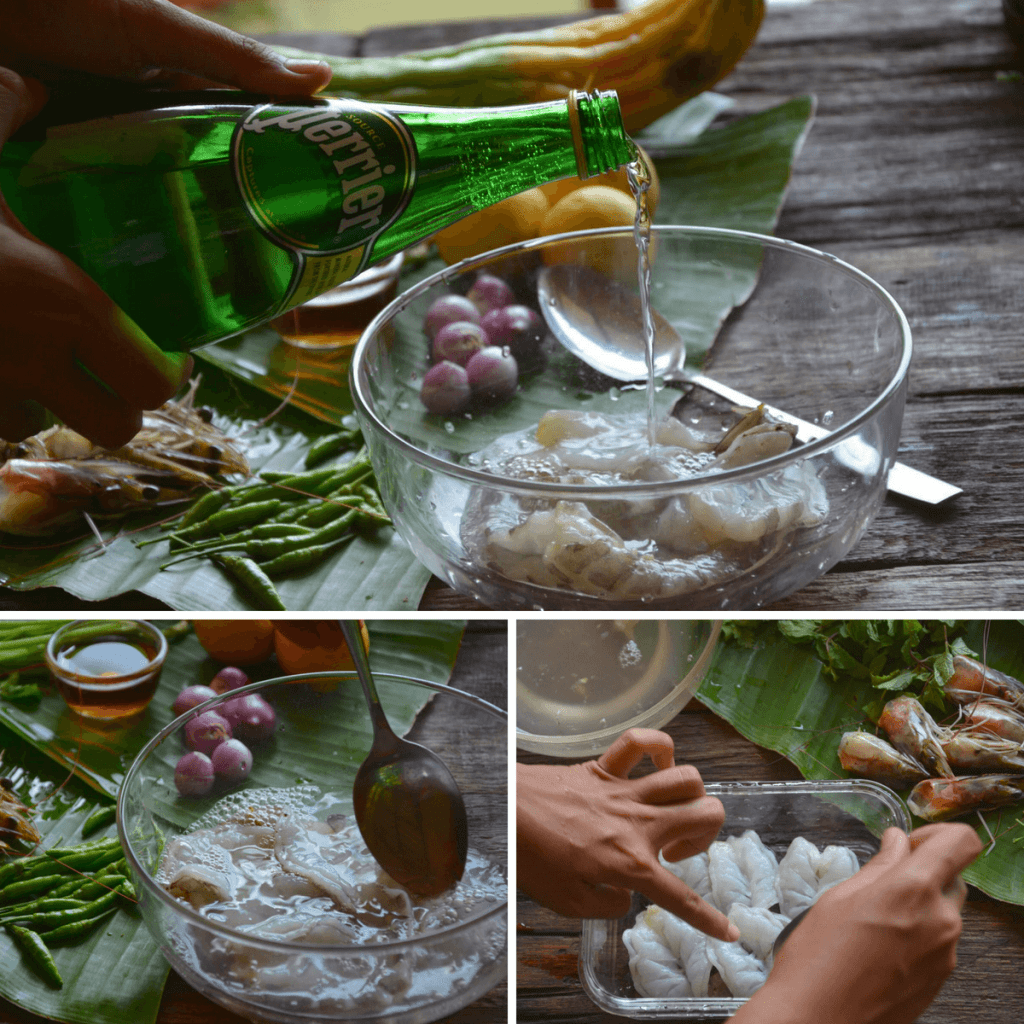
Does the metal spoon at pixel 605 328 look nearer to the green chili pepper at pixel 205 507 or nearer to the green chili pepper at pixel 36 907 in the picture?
the green chili pepper at pixel 205 507

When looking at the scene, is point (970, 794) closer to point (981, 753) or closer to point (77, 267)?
point (981, 753)

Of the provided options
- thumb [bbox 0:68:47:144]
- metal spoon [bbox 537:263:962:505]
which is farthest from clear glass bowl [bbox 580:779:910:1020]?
thumb [bbox 0:68:47:144]

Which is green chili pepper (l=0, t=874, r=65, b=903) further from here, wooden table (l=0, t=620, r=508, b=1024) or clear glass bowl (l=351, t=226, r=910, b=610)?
clear glass bowl (l=351, t=226, r=910, b=610)

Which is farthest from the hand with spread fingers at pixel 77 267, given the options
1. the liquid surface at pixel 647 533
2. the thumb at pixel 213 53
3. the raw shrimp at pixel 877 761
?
the raw shrimp at pixel 877 761

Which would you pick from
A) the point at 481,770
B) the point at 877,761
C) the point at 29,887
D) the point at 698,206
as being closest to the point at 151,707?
the point at 29,887

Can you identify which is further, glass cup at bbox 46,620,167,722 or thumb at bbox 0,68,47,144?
glass cup at bbox 46,620,167,722

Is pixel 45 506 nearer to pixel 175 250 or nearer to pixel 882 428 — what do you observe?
pixel 175 250

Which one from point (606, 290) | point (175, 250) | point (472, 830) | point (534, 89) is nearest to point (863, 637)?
point (472, 830)
